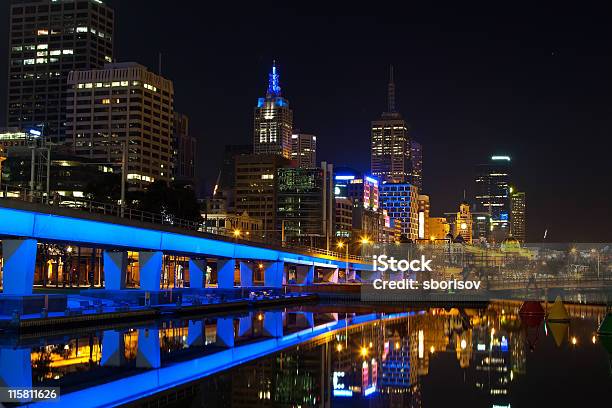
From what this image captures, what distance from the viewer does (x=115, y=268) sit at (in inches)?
2694

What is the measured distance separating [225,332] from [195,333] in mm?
1744

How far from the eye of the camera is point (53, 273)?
136500 millimetres

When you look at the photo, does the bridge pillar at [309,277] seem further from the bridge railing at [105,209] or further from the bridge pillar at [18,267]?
the bridge pillar at [18,267]

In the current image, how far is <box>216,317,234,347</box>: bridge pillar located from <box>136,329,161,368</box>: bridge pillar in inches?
116

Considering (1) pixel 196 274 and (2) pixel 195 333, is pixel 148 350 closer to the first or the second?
(2) pixel 195 333

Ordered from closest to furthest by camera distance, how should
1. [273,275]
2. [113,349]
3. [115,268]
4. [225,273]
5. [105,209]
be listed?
1. [113,349]
2. [105,209]
3. [115,268]
4. [225,273]
5. [273,275]

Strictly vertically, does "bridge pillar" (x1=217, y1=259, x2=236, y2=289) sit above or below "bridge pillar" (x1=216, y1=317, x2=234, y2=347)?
above

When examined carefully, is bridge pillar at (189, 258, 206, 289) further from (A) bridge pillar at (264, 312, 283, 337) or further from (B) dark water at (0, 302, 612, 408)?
(B) dark water at (0, 302, 612, 408)

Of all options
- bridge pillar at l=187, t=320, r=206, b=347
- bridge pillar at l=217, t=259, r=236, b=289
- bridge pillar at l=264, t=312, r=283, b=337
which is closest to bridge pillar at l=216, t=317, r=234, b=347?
bridge pillar at l=187, t=320, r=206, b=347

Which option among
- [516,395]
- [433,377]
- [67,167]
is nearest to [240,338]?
[433,377]

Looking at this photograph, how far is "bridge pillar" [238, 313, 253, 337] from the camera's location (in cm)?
4633

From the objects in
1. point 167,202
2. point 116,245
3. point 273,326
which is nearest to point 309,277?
point 167,202

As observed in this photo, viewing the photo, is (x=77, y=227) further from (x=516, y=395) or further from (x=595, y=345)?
(x=516, y=395)

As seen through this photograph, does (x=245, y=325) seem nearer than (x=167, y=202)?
Yes
